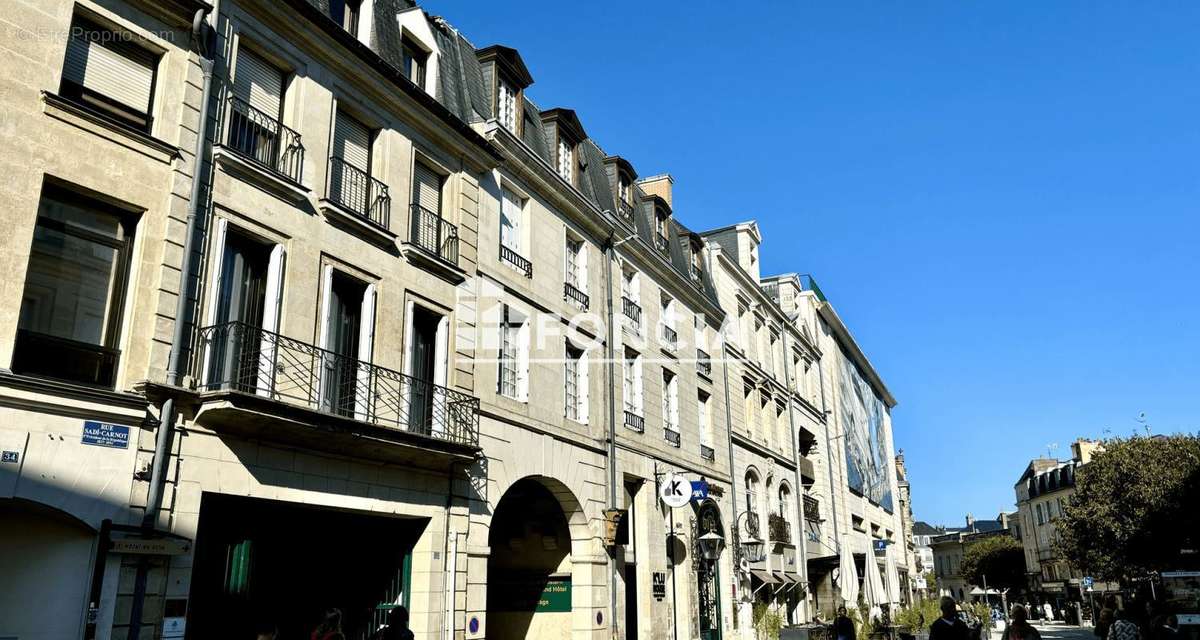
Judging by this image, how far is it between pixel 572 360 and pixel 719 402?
832 centimetres

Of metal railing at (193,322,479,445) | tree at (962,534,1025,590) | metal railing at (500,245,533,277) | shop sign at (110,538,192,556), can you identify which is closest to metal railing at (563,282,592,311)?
metal railing at (500,245,533,277)

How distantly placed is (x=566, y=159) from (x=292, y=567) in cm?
1094

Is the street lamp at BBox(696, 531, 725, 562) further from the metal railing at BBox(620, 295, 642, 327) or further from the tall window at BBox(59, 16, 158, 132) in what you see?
the tall window at BBox(59, 16, 158, 132)

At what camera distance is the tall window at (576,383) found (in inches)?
686

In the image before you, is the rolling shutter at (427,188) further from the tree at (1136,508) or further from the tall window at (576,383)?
the tree at (1136,508)

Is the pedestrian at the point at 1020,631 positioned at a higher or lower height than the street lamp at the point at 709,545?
lower

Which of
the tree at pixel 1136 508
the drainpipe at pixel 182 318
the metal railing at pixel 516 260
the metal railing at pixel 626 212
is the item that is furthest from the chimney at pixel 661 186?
the tree at pixel 1136 508

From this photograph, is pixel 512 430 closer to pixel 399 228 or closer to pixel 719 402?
pixel 399 228

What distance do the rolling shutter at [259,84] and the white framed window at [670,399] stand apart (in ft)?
40.4

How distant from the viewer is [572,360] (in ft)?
57.8

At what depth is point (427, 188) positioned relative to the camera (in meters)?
14.2

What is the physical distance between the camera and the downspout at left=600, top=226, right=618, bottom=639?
16875 mm

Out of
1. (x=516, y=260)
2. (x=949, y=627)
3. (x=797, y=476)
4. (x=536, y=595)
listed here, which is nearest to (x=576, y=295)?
(x=516, y=260)

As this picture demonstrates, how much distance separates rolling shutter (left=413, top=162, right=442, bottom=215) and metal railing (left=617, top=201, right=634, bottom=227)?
699cm
